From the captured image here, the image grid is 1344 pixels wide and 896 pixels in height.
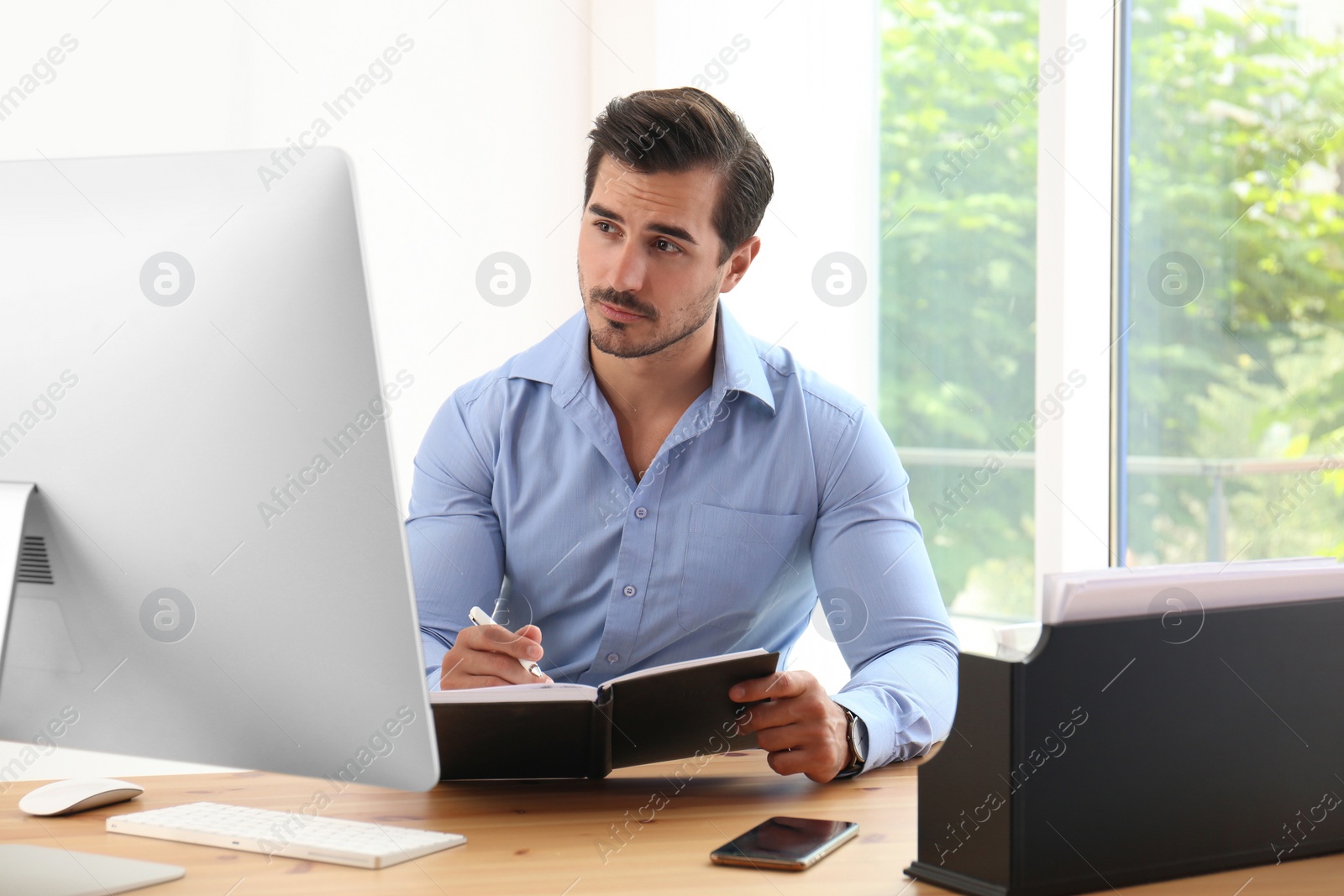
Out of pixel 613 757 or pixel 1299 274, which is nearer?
pixel 613 757

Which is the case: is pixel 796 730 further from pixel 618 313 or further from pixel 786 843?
pixel 618 313

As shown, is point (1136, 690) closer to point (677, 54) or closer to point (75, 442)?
point (75, 442)

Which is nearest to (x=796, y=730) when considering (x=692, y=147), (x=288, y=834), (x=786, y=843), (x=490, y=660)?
(x=786, y=843)

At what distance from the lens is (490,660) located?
4.33 feet

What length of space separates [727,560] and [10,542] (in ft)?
3.56

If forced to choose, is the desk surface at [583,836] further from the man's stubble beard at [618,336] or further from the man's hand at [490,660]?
the man's stubble beard at [618,336]

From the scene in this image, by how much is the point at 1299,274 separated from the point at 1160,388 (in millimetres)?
414

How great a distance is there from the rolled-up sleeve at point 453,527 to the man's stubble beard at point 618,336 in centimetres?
23

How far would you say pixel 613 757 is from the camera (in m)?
1.17

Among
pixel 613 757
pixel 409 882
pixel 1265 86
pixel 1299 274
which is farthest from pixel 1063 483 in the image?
pixel 409 882

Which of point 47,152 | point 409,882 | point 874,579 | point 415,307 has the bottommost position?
point 409,882

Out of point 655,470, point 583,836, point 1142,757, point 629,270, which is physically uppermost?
point 629,270

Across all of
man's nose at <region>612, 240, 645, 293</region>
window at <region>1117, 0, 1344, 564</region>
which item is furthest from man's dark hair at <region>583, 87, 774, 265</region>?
window at <region>1117, 0, 1344, 564</region>

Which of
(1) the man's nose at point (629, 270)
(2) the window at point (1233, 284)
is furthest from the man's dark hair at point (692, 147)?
(2) the window at point (1233, 284)
